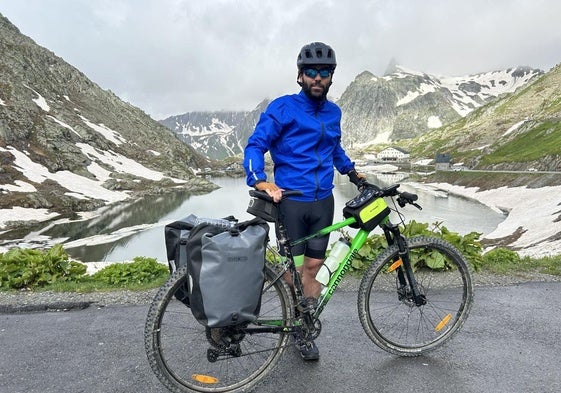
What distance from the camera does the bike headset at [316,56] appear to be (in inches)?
188

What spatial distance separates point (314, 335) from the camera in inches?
189

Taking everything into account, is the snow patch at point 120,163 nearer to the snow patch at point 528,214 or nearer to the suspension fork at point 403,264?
the snow patch at point 528,214

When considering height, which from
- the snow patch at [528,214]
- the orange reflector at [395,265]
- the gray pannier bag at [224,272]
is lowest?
the snow patch at [528,214]

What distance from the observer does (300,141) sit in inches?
192

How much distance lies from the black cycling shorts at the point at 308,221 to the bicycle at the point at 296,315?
127mm

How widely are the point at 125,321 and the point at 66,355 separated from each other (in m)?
1.20

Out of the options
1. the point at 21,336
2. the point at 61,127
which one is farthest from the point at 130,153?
the point at 21,336

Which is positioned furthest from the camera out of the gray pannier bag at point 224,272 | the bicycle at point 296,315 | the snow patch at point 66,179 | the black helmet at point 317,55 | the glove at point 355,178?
the snow patch at point 66,179

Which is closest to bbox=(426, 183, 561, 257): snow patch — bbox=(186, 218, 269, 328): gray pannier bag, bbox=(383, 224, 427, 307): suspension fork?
bbox=(383, 224, 427, 307): suspension fork

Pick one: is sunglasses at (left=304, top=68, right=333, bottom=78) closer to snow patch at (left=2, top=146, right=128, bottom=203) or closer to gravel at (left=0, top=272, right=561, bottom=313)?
gravel at (left=0, top=272, right=561, bottom=313)

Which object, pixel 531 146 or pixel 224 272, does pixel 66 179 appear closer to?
pixel 224 272

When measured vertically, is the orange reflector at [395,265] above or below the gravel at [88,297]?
above

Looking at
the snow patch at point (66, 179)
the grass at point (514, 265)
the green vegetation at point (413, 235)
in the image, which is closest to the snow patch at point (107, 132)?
the snow patch at point (66, 179)

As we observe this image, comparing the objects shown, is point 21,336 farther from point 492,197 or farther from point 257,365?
point 492,197
